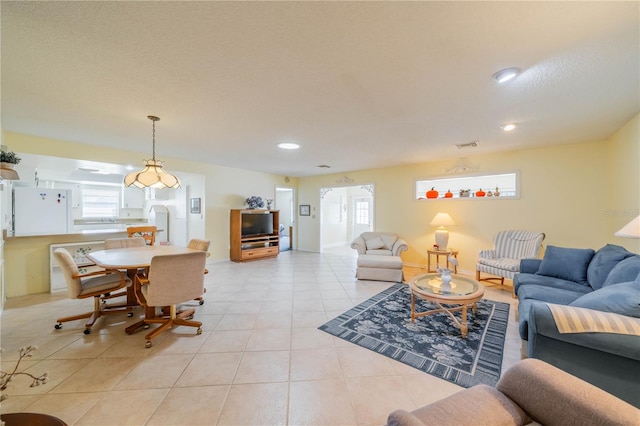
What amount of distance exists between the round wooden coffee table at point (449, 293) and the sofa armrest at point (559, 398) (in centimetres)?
136

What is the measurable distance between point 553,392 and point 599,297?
42.9 inches

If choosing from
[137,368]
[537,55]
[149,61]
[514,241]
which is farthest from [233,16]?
[514,241]

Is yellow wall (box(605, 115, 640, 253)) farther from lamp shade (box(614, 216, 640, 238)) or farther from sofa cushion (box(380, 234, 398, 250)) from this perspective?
sofa cushion (box(380, 234, 398, 250))

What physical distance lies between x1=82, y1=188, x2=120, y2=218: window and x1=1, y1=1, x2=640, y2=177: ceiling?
4164mm

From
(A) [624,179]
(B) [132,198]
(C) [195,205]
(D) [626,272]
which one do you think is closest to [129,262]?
(C) [195,205]

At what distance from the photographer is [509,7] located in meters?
1.32

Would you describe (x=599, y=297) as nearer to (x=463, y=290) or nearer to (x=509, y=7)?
(x=463, y=290)

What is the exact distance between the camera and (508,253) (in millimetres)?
4148

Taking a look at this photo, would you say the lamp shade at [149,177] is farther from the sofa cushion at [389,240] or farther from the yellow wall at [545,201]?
the yellow wall at [545,201]

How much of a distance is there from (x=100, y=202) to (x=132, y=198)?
28.7 inches

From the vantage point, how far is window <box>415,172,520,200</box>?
4578 millimetres

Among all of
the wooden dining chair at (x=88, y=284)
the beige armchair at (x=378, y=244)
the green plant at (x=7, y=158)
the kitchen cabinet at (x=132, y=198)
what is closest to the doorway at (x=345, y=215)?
the beige armchair at (x=378, y=244)

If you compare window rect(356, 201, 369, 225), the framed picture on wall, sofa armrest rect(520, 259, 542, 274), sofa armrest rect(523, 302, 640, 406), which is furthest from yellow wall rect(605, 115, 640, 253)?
the framed picture on wall

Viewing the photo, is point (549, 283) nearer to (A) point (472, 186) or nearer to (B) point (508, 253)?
(B) point (508, 253)
